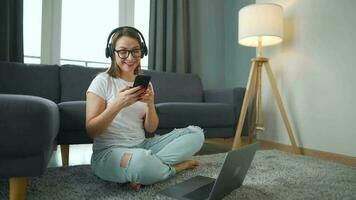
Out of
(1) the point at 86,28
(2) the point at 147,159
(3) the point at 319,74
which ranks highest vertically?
(1) the point at 86,28

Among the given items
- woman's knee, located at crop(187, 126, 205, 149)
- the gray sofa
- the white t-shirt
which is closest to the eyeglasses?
the white t-shirt

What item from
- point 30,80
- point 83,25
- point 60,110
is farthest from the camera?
point 83,25

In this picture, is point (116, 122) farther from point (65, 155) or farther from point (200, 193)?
point (65, 155)

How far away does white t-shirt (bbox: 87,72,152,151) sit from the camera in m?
1.11

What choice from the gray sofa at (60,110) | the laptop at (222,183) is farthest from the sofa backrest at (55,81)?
the laptop at (222,183)

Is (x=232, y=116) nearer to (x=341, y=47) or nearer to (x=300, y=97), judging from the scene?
(x=300, y=97)

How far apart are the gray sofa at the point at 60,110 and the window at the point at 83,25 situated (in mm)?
530

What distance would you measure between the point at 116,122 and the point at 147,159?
233 millimetres

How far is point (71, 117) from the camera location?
155cm

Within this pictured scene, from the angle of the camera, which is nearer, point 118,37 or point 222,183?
point 222,183

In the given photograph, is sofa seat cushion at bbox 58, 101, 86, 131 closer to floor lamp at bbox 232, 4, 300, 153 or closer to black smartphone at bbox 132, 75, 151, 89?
black smartphone at bbox 132, 75, 151, 89

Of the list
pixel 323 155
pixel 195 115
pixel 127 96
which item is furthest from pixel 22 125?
pixel 323 155

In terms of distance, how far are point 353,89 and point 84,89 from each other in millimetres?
1887

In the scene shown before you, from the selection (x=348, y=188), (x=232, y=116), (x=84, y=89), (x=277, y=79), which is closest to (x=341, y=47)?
(x=277, y=79)
